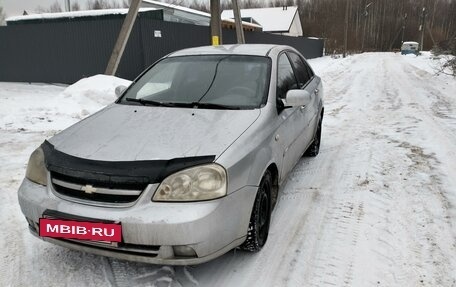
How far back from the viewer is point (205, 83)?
371cm

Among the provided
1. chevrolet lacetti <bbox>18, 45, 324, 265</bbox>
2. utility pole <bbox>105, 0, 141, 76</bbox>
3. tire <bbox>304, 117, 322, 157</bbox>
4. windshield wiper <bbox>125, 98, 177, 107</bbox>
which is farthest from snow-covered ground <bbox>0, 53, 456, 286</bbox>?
utility pole <bbox>105, 0, 141, 76</bbox>

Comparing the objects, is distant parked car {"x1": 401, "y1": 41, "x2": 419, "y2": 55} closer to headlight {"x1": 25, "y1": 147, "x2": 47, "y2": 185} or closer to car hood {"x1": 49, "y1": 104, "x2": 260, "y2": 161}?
car hood {"x1": 49, "y1": 104, "x2": 260, "y2": 161}

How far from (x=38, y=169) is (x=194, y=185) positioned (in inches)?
44.9

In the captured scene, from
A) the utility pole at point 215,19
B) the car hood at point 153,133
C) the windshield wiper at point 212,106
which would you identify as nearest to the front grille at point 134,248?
the car hood at point 153,133

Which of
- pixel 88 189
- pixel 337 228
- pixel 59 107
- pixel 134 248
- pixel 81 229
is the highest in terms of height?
pixel 88 189

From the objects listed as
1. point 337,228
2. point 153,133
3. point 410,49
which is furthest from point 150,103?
point 410,49

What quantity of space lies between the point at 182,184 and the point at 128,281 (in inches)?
32.0

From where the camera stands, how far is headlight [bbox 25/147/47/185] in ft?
8.72

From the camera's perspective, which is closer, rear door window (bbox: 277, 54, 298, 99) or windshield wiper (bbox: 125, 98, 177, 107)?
windshield wiper (bbox: 125, 98, 177, 107)

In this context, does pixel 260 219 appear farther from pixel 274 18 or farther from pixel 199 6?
pixel 199 6

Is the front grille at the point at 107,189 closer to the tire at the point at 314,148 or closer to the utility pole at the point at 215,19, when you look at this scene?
the tire at the point at 314,148

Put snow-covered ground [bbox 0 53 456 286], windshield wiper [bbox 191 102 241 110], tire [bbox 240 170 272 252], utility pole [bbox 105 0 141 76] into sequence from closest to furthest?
snow-covered ground [bbox 0 53 456 286] < tire [bbox 240 170 272 252] < windshield wiper [bbox 191 102 241 110] < utility pole [bbox 105 0 141 76]

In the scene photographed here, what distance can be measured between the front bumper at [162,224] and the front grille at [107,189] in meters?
0.05

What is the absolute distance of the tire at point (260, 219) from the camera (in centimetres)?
283
